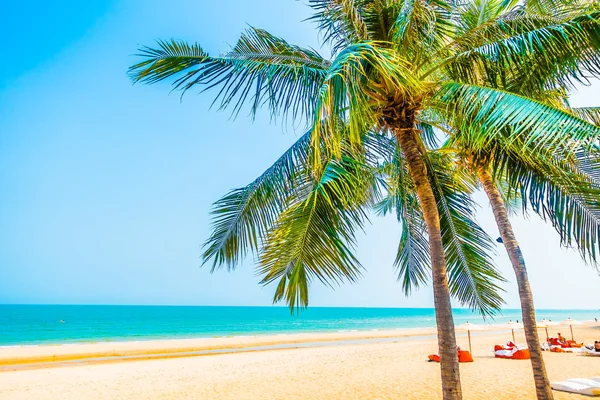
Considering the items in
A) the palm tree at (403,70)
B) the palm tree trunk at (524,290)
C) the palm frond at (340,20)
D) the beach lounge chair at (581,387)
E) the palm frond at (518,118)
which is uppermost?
the palm frond at (340,20)

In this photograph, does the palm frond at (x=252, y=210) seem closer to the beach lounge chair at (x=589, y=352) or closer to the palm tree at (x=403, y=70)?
the palm tree at (x=403, y=70)

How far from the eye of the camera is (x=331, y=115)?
112 inches

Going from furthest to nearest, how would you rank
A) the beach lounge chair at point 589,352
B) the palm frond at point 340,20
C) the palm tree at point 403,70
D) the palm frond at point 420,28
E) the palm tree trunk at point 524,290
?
the beach lounge chair at point 589,352 < the palm tree trunk at point 524,290 < the palm frond at point 340,20 < the palm frond at point 420,28 < the palm tree at point 403,70

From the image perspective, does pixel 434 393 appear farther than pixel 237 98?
Yes

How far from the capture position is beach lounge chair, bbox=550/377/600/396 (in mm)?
6387

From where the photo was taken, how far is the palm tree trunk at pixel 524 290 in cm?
475

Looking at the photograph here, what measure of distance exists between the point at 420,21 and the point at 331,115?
2029 millimetres

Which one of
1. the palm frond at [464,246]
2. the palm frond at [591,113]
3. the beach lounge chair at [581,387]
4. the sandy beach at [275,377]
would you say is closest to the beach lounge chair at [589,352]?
the sandy beach at [275,377]

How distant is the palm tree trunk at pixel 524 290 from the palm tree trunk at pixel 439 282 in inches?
57.7

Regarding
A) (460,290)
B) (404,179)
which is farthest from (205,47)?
(460,290)

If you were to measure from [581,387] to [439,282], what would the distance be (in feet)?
16.2

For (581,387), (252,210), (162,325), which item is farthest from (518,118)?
(162,325)

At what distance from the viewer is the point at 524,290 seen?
5172 mm

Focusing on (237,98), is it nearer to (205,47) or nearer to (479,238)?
(205,47)
